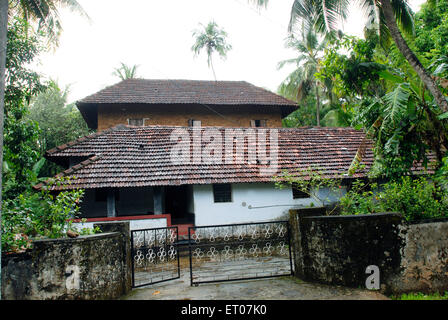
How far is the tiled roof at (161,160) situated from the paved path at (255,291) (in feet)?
16.4

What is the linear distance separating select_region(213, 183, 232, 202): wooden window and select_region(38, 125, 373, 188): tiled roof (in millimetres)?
542

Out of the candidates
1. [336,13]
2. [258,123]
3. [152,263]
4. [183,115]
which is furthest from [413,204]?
[183,115]

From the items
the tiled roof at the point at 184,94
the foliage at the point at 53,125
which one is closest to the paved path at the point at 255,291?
Answer: the tiled roof at the point at 184,94

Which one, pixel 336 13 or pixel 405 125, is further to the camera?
pixel 336 13

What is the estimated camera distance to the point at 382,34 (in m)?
8.46

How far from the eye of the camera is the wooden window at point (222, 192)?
36.6 ft

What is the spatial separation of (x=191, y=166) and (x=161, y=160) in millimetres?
1181

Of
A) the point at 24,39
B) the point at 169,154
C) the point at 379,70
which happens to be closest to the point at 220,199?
the point at 169,154

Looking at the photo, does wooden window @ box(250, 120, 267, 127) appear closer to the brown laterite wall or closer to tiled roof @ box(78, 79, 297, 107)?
the brown laterite wall

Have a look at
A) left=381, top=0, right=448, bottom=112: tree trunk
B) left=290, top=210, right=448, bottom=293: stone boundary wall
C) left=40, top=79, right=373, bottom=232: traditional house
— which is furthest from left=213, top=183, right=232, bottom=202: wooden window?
left=381, top=0, right=448, bottom=112: tree trunk

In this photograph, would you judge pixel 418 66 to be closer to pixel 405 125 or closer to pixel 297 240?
pixel 405 125

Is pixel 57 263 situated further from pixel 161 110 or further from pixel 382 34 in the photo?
pixel 161 110

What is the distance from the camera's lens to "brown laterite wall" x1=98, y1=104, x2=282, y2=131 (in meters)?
17.0

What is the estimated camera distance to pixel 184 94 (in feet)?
60.7
